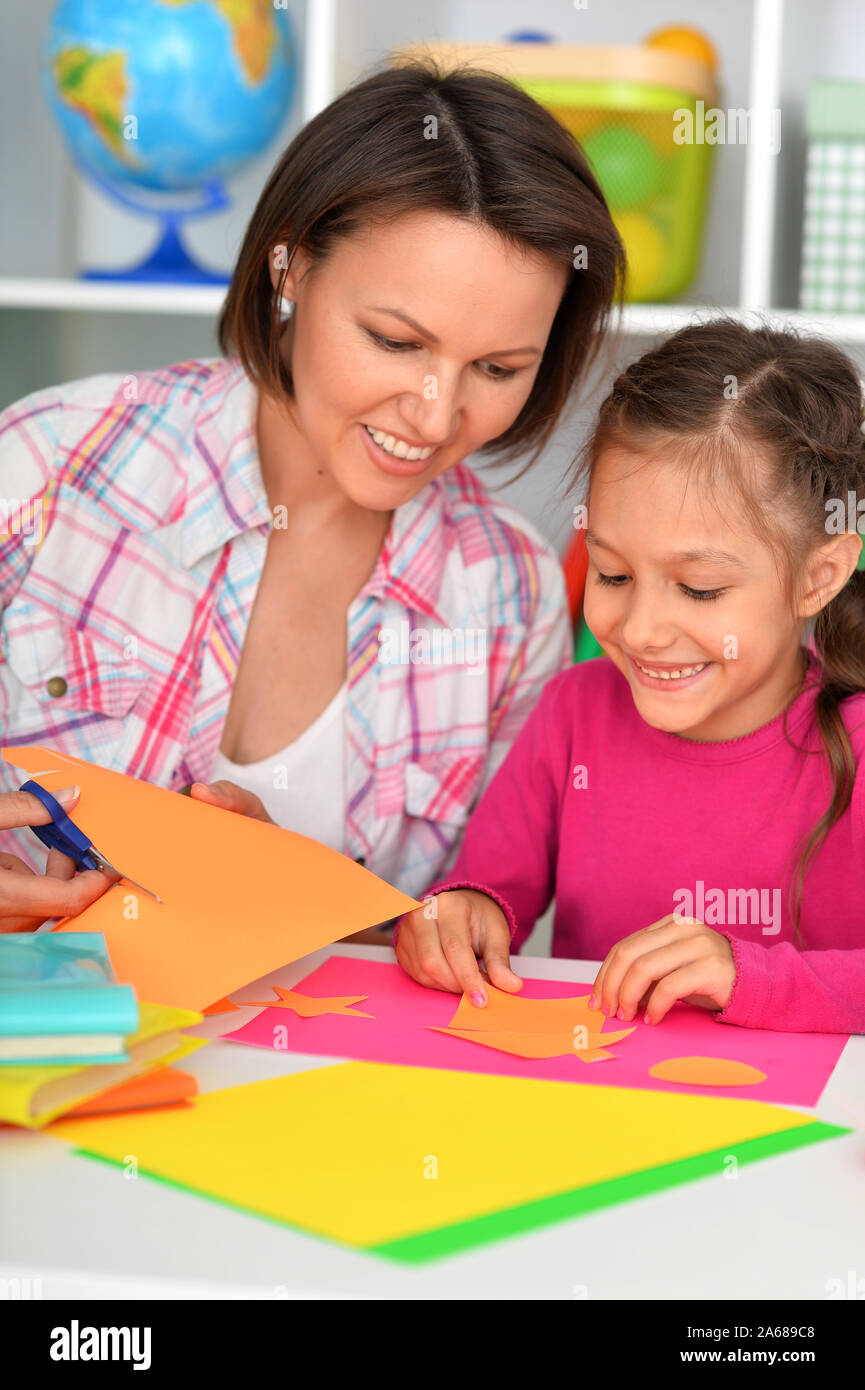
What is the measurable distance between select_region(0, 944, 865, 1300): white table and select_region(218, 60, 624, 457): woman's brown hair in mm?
742

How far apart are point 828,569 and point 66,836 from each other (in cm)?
58

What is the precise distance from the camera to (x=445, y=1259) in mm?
513

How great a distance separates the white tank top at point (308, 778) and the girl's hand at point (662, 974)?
1.52 feet

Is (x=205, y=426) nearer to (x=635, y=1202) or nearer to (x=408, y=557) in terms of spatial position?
(x=408, y=557)

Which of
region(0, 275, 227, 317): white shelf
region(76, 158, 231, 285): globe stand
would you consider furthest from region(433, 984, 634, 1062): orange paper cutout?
region(76, 158, 231, 285): globe stand

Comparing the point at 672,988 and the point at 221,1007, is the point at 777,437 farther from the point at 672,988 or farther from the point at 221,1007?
the point at 221,1007

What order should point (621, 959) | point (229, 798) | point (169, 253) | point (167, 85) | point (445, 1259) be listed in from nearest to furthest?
point (445, 1259), point (621, 959), point (229, 798), point (167, 85), point (169, 253)

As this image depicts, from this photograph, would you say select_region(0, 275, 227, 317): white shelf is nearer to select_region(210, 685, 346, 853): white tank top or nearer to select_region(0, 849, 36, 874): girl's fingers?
select_region(210, 685, 346, 853): white tank top

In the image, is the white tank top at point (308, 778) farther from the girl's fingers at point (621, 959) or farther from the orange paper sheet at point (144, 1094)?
the orange paper sheet at point (144, 1094)

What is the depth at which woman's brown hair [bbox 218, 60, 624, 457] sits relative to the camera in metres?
1.07

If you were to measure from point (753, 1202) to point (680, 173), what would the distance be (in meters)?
1.45

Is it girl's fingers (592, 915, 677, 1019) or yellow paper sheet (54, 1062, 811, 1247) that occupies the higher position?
girl's fingers (592, 915, 677, 1019)
